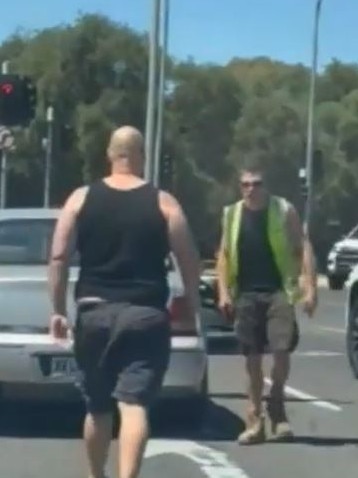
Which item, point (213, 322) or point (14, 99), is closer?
point (213, 322)

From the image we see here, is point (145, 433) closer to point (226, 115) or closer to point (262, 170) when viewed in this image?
point (262, 170)

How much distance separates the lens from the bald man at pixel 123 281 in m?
9.23

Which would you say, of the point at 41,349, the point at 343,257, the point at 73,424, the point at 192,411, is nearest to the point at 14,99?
the point at 192,411

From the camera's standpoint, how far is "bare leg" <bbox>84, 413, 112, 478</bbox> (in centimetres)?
949

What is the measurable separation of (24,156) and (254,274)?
6593cm

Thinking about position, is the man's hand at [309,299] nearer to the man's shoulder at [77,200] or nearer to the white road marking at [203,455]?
the white road marking at [203,455]

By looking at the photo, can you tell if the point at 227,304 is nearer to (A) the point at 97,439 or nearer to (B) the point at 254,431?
(B) the point at 254,431

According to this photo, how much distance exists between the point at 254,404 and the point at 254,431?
17 cm

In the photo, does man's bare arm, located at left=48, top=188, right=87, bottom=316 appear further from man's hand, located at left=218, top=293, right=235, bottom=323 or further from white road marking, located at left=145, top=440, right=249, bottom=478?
man's hand, located at left=218, top=293, right=235, bottom=323

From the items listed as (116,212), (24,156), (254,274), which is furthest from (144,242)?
(24,156)

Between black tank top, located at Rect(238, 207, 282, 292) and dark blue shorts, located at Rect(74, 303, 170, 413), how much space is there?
2.97 metres

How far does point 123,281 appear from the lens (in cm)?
930

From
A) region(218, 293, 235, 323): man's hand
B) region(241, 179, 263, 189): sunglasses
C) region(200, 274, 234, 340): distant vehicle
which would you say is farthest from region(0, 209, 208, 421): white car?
region(200, 274, 234, 340): distant vehicle

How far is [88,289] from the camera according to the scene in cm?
941
